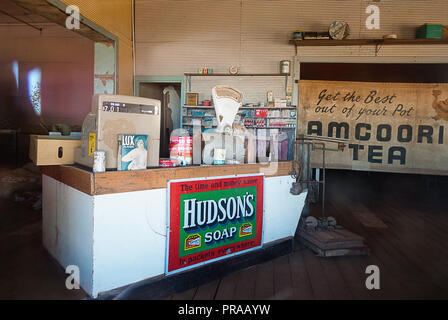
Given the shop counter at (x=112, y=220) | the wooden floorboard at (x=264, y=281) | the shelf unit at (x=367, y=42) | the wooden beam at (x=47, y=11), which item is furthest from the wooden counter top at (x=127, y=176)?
the shelf unit at (x=367, y=42)

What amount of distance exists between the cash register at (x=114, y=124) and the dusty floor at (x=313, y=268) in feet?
2.83

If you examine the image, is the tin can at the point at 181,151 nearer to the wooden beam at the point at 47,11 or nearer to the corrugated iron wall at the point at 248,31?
the wooden beam at the point at 47,11

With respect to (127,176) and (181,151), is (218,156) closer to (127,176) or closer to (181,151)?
(181,151)

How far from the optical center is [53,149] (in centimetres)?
198

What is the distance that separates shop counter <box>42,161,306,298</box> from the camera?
5.33ft

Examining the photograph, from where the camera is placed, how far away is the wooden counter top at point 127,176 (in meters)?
1.63

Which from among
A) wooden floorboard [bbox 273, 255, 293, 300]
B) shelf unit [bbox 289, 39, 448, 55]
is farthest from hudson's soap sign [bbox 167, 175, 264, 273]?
shelf unit [bbox 289, 39, 448, 55]

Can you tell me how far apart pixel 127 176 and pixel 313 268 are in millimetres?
1737

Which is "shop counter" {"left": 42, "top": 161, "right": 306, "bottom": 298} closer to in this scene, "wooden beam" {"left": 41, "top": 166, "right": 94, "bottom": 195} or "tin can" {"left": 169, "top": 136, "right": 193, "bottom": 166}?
"wooden beam" {"left": 41, "top": 166, "right": 94, "bottom": 195}

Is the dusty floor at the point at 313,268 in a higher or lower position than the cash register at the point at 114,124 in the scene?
lower

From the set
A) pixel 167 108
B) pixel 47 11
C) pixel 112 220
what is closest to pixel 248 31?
pixel 167 108

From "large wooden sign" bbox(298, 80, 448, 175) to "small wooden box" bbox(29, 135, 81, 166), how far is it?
4307mm

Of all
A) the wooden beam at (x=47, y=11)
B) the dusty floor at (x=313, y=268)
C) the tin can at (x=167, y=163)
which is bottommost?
the dusty floor at (x=313, y=268)

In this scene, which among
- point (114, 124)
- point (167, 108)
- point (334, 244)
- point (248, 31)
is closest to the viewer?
point (114, 124)
